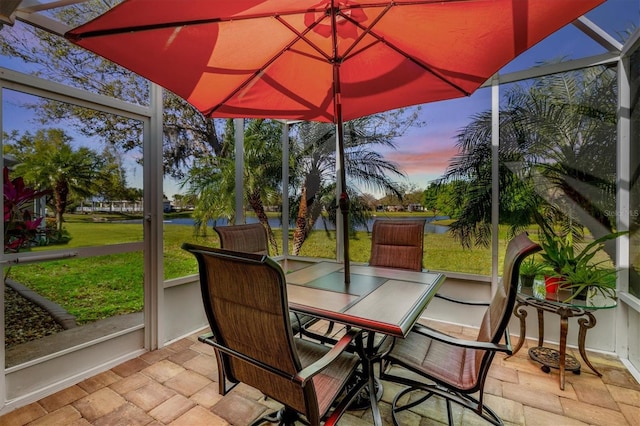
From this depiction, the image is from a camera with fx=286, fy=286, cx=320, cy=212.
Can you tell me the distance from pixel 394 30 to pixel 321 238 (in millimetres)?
2933

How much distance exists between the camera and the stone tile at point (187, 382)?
7.23 ft

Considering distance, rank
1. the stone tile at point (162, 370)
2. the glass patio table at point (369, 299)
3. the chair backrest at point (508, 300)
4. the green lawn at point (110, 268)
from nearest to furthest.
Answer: the chair backrest at point (508, 300)
the glass patio table at point (369, 299)
the green lawn at point (110, 268)
the stone tile at point (162, 370)

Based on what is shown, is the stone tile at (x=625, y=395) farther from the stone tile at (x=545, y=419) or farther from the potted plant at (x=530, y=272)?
the potted plant at (x=530, y=272)

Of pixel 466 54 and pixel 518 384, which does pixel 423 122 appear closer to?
pixel 466 54

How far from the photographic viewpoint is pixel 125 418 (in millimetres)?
1908

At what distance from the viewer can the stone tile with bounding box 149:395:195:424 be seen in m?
1.92

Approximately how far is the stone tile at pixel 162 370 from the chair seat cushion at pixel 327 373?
1.37 meters

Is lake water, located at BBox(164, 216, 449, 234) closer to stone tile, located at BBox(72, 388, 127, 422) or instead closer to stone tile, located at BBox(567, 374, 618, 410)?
stone tile, located at BBox(72, 388, 127, 422)

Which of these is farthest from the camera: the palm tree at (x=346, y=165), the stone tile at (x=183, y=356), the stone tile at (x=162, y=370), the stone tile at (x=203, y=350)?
the palm tree at (x=346, y=165)

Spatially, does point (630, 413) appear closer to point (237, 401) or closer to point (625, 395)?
point (625, 395)

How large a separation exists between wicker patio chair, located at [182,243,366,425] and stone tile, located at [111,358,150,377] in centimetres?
160

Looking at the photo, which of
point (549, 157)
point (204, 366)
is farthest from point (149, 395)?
point (549, 157)

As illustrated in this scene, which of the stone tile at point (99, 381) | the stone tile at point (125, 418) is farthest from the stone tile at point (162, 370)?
the stone tile at point (125, 418)

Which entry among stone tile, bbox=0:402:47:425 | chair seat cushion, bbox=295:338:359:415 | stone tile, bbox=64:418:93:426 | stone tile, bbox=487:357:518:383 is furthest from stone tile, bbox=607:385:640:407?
stone tile, bbox=0:402:47:425
